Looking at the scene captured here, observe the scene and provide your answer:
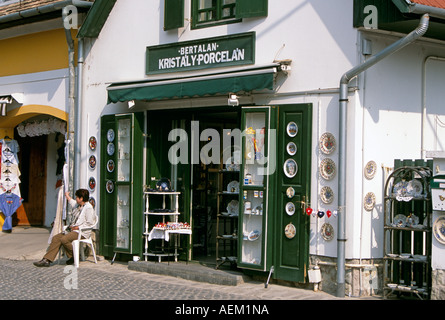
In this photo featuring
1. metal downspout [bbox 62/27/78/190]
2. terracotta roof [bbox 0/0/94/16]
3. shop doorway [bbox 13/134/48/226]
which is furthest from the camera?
shop doorway [bbox 13/134/48/226]

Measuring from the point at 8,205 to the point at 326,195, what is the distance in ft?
28.9

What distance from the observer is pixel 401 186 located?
9070 millimetres

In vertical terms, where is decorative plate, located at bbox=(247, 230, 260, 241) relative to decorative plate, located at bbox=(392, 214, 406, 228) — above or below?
below

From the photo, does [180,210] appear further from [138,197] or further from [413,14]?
[413,14]

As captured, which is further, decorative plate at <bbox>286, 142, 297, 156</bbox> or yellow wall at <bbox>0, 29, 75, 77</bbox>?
yellow wall at <bbox>0, 29, 75, 77</bbox>

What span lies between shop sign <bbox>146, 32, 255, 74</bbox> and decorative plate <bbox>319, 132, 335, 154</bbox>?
1735 millimetres

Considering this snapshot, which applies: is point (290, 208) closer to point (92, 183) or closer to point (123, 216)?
point (123, 216)

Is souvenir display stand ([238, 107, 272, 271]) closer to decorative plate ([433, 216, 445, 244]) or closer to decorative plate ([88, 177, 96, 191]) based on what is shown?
decorative plate ([433, 216, 445, 244])

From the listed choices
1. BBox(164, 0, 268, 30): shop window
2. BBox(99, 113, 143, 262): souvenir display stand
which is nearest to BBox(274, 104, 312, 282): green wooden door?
BBox(164, 0, 268, 30): shop window

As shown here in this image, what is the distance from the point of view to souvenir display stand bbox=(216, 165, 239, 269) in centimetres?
1090

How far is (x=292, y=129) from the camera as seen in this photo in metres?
9.84

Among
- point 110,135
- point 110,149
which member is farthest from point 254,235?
point 110,135

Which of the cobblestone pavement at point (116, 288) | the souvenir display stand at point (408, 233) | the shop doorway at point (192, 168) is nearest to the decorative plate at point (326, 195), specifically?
the souvenir display stand at point (408, 233)

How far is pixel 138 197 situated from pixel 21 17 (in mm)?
4851
